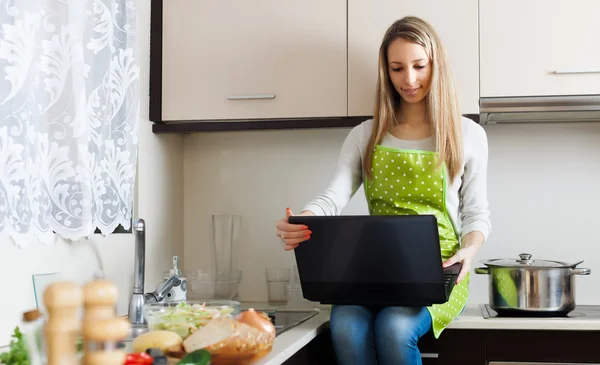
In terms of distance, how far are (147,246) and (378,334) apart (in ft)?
2.56

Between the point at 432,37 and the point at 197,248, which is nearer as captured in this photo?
the point at 432,37

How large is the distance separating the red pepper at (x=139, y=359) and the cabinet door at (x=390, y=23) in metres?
1.25

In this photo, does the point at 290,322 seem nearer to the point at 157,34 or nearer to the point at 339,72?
the point at 339,72

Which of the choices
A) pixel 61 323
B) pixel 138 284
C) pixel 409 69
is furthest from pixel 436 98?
pixel 61 323

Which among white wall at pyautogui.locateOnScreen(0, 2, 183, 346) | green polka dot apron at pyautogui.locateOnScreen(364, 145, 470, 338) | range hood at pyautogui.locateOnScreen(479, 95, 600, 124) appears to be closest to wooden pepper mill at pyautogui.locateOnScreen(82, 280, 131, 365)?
white wall at pyautogui.locateOnScreen(0, 2, 183, 346)

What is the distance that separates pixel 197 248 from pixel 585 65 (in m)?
1.24

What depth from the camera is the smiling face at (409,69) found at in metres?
1.84

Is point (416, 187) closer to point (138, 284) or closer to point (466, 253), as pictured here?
point (466, 253)

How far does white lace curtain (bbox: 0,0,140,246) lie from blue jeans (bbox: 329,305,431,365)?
1.86 feet

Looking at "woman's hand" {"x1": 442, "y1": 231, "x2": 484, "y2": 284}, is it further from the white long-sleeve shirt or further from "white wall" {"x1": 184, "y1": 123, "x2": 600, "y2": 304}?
"white wall" {"x1": 184, "y1": 123, "x2": 600, "y2": 304}

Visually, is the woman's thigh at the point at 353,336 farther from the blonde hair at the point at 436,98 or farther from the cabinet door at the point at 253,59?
the cabinet door at the point at 253,59

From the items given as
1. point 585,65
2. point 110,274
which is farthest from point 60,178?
point 585,65

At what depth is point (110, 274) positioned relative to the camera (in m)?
1.87

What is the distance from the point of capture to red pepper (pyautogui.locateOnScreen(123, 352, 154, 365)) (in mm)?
885
